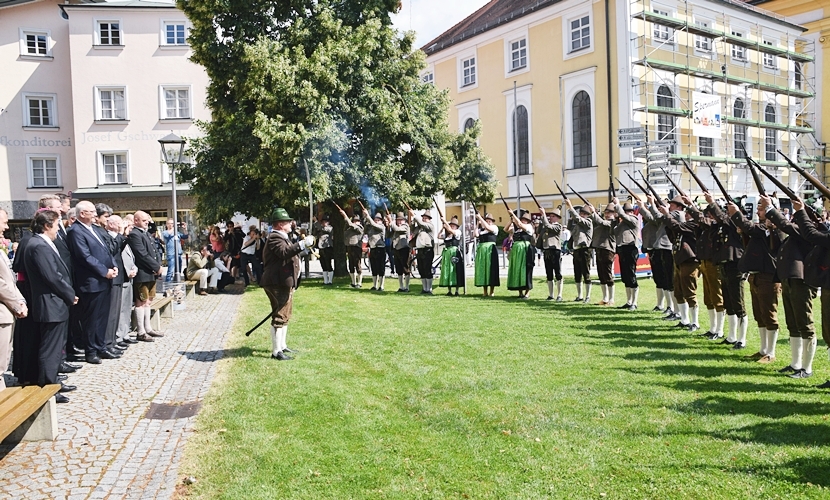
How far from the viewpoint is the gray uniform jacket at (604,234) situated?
1403 cm

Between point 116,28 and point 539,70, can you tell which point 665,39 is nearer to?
point 539,70

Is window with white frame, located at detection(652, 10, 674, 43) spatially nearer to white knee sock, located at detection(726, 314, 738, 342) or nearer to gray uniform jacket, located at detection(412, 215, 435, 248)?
gray uniform jacket, located at detection(412, 215, 435, 248)

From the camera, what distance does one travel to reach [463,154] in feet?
80.7

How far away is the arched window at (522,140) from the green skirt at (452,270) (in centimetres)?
2291

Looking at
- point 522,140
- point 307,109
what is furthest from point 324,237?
point 522,140

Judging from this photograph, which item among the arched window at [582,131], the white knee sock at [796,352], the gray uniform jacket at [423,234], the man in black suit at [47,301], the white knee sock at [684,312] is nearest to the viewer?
the man in black suit at [47,301]

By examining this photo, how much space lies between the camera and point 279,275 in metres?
9.16

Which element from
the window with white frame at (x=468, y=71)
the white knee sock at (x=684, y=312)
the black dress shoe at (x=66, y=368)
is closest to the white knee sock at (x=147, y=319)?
the black dress shoe at (x=66, y=368)

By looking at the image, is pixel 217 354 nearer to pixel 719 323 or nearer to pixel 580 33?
pixel 719 323

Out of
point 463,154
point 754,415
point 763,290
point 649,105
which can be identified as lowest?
point 754,415

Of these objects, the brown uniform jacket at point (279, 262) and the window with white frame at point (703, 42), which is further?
the window with white frame at point (703, 42)

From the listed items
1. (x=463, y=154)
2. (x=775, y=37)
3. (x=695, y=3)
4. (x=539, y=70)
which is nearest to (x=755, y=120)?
(x=775, y=37)

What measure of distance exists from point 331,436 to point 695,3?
118 feet

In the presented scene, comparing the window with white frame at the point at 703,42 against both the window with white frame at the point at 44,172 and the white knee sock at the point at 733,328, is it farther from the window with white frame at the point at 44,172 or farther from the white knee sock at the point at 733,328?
the window with white frame at the point at 44,172
